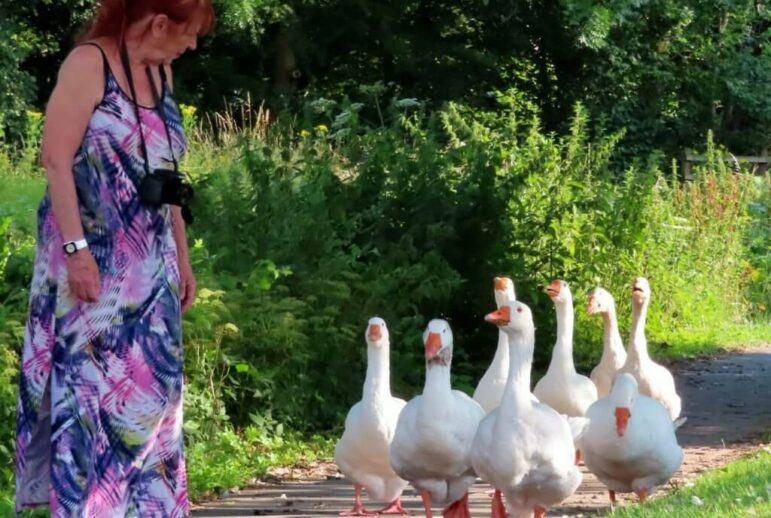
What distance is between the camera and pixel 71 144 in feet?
15.2

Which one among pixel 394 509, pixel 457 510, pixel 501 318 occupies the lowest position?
pixel 394 509

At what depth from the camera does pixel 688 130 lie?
28047 mm

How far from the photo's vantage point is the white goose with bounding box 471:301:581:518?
21.2 ft

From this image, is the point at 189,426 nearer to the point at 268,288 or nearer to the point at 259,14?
the point at 268,288

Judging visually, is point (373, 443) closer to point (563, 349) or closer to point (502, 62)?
point (563, 349)

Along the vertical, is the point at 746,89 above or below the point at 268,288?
above

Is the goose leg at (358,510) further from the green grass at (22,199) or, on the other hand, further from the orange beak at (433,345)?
the green grass at (22,199)

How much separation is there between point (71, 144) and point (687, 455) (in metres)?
5.49

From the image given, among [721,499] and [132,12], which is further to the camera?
[721,499]

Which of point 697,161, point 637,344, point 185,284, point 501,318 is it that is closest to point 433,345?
point 501,318

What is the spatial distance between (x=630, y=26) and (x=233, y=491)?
1896cm

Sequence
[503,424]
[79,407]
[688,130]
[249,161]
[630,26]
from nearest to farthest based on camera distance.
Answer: [79,407], [503,424], [249,161], [630,26], [688,130]

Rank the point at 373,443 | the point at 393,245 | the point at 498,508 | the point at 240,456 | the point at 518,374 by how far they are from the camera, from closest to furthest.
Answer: the point at 518,374
the point at 498,508
the point at 373,443
the point at 240,456
the point at 393,245

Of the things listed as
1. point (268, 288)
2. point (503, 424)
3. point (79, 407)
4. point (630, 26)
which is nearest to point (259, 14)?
point (630, 26)
